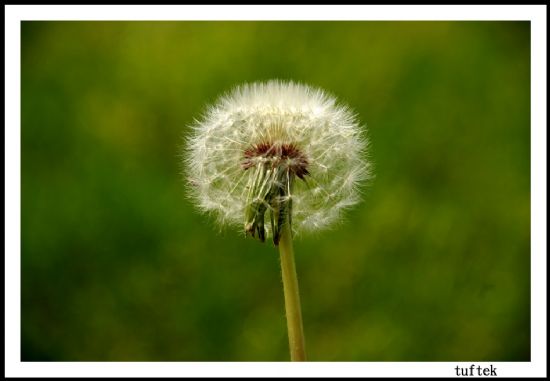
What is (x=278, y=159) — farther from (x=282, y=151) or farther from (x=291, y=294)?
(x=291, y=294)

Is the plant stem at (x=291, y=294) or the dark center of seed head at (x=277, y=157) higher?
the dark center of seed head at (x=277, y=157)

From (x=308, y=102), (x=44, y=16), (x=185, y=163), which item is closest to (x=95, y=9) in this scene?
(x=44, y=16)

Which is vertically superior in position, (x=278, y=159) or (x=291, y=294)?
(x=278, y=159)

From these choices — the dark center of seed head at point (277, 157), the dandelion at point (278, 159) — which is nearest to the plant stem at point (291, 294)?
the dandelion at point (278, 159)

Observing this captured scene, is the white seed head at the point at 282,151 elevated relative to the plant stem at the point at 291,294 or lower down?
elevated

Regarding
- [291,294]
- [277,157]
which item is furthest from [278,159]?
[291,294]

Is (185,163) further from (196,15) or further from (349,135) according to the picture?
(196,15)

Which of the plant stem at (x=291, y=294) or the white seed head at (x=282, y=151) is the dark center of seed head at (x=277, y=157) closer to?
the white seed head at (x=282, y=151)

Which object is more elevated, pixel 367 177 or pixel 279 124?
pixel 279 124
